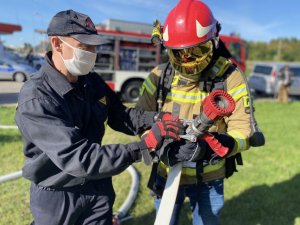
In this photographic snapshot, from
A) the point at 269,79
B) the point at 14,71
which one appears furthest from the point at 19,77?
the point at 269,79

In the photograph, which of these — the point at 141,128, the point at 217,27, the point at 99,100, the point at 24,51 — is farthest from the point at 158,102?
the point at 24,51

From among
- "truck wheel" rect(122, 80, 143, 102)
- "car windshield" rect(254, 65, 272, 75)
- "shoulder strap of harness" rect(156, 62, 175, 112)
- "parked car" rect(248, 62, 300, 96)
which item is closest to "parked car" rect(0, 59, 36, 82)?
"shoulder strap of harness" rect(156, 62, 175, 112)

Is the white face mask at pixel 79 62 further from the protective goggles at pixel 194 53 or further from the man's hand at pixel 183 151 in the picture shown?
the man's hand at pixel 183 151

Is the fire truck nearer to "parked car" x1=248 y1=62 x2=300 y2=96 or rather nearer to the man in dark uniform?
"parked car" x1=248 y1=62 x2=300 y2=96

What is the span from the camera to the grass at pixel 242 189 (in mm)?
4012

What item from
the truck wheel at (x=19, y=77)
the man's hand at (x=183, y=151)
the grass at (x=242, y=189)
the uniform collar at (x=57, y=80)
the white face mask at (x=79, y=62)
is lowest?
the grass at (x=242, y=189)

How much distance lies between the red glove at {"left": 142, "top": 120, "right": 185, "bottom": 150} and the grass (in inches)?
52.9

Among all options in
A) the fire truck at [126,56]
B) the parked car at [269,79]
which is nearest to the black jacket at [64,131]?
the fire truck at [126,56]

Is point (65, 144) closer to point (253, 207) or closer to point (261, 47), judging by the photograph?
point (253, 207)

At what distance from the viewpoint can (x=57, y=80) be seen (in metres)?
1.88

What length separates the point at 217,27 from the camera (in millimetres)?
2297

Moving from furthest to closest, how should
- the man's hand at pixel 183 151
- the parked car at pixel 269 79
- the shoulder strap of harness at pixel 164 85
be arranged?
1. the parked car at pixel 269 79
2. the shoulder strap of harness at pixel 164 85
3. the man's hand at pixel 183 151

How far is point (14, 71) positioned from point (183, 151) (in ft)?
4.89

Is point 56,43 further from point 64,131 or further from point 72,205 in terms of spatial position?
point 72,205
